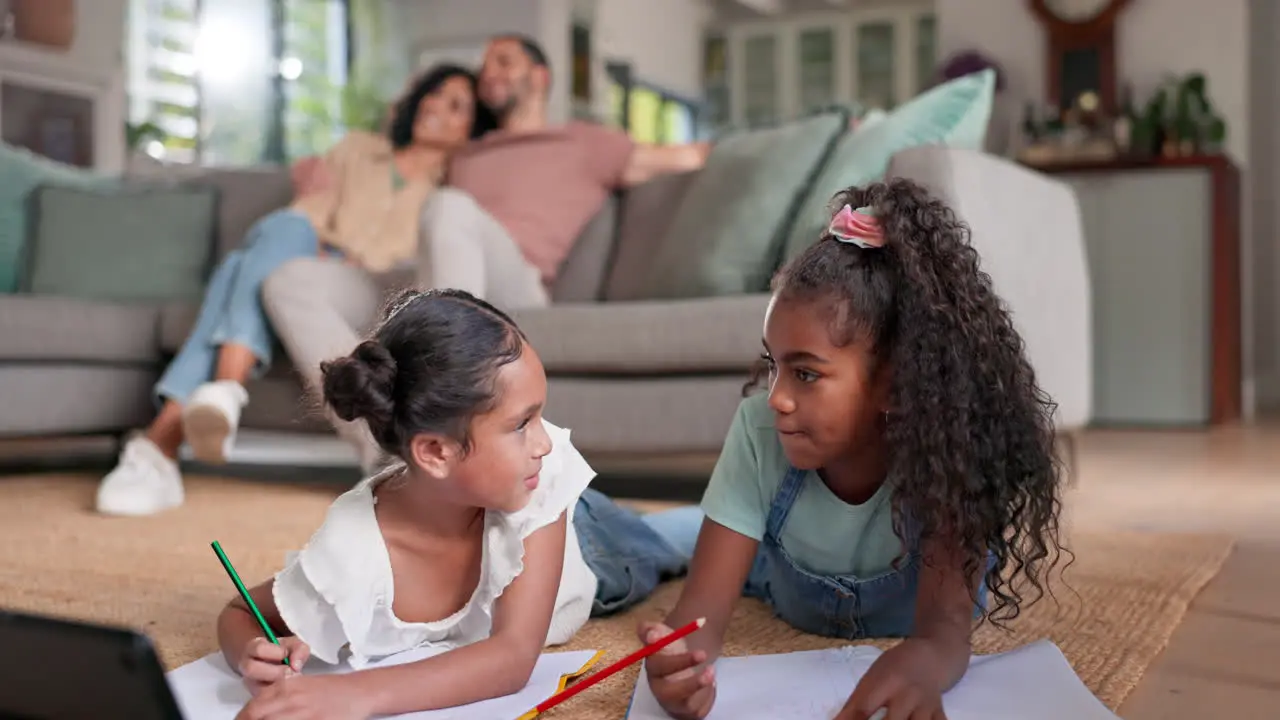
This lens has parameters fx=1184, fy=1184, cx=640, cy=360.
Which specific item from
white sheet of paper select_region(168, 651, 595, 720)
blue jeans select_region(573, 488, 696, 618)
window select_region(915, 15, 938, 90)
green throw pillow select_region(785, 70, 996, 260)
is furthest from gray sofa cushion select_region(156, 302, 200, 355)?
window select_region(915, 15, 938, 90)

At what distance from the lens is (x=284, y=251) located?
8.03ft

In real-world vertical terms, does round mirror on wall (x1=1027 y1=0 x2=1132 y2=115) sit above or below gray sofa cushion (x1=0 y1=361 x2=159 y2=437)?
above

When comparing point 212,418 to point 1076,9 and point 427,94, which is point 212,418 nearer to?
point 427,94

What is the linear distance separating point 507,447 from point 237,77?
5262 millimetres

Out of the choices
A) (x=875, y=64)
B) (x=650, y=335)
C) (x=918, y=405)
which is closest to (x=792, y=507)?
(x=918, y=405)

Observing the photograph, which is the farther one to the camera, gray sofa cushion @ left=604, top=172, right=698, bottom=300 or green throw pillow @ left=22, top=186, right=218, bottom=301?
green throw pillow @ left=22, top=186, right=218, bottom=301

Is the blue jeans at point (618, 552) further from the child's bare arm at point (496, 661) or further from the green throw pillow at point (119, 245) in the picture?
the green throw pillow at point (119, 245)

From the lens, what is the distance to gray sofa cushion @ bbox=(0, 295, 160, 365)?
2.48 meters

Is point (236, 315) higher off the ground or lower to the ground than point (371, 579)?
higher

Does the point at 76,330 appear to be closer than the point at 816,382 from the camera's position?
No

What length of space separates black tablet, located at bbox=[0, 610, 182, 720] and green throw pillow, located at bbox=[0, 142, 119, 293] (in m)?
2.87

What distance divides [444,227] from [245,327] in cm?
47

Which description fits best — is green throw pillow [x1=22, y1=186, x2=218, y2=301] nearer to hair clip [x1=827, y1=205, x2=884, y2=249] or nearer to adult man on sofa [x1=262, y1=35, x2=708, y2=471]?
adult man on sofa [x1=262, y1=35, x2=708, y2=471]

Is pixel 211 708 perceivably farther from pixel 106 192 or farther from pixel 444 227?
pixel 106 192
